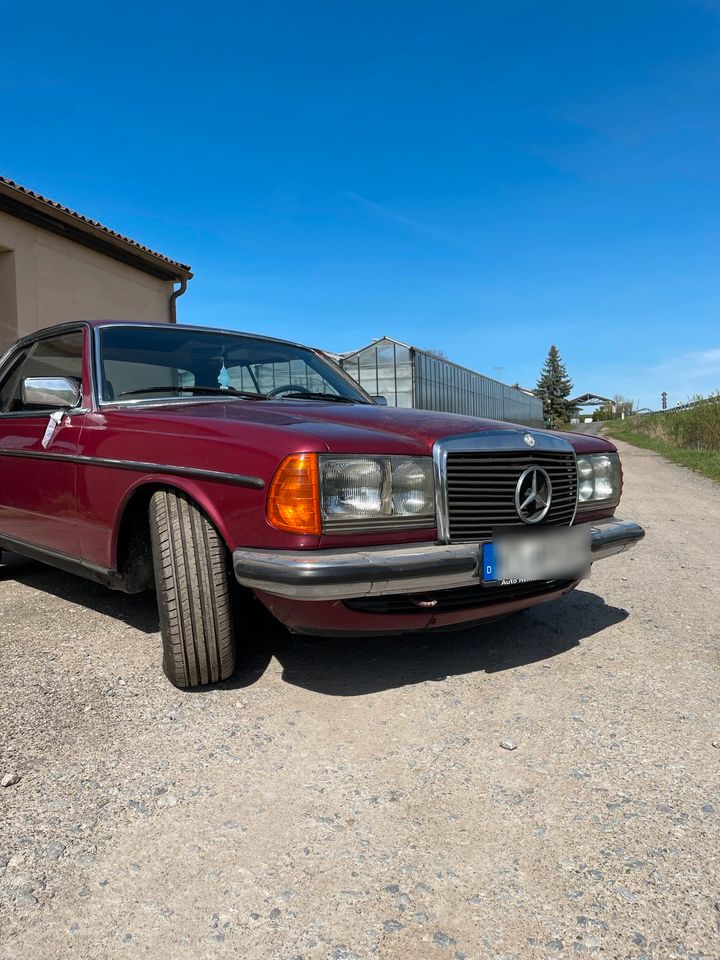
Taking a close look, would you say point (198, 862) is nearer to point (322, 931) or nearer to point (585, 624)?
point (322, 931)

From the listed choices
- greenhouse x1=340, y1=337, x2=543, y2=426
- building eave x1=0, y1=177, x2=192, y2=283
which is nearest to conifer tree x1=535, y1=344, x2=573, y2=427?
greenhouse x1=340, y1=337, x2=543, y2=426

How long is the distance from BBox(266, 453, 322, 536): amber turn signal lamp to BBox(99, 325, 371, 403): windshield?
110cm

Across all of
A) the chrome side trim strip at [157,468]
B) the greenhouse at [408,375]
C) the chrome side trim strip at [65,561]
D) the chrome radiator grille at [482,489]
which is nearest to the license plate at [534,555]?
the chrome radiator grille at [482,489]

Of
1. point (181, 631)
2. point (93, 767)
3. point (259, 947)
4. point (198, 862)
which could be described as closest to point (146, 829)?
point (198, 862)

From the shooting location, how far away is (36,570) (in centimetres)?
416

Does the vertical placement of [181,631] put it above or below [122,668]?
above

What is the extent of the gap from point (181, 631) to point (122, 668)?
49cm

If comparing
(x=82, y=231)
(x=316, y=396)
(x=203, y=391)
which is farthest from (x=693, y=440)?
(x=203, y=391)

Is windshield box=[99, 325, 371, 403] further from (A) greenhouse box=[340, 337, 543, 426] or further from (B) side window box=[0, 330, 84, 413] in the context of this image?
(A) greenhouse box=[340, 337, 543, 426]

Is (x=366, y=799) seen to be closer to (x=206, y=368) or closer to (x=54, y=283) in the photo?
(x=206, y=368)

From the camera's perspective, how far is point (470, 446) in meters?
2.24

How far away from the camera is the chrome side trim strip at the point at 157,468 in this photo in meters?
2.06

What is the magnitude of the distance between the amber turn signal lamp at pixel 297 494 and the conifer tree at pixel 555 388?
239 feet

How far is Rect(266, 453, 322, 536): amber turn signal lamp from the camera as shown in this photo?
1.97 m
